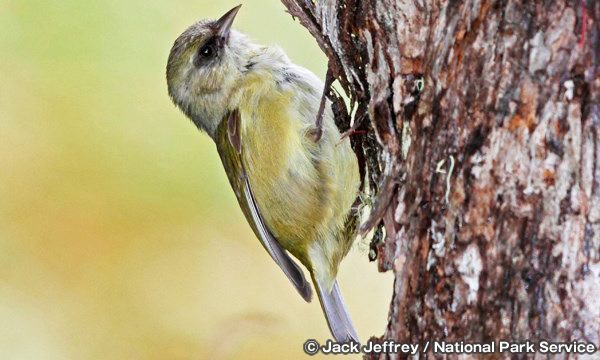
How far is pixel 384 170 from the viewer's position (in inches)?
110

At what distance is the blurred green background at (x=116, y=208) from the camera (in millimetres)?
5215

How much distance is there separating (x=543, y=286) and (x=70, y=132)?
4115 mm

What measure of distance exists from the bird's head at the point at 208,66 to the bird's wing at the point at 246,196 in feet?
0.58

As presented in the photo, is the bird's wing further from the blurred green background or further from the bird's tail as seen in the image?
the blurred green background

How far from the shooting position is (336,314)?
4.16 m

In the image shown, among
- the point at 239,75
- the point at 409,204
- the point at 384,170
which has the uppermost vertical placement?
the point at 239,75

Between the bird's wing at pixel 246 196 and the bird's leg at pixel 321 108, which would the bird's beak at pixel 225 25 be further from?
the bird's leg at pixel 321 108

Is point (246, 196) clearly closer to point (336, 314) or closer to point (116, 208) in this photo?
point (336, 314)

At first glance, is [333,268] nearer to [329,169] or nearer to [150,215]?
[329,169]

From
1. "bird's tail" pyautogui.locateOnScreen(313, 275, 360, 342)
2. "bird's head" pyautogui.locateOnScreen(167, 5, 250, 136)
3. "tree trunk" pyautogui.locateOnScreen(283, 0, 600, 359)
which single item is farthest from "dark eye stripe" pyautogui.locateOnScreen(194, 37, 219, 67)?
"tree trunk" pyautogui.locateOnScreen(283, 0, 600, 359)

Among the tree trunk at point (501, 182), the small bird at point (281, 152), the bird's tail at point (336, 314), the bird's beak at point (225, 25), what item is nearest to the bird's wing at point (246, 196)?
the small bird at point (281, 152)

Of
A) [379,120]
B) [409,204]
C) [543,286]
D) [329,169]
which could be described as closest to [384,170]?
[379,120]

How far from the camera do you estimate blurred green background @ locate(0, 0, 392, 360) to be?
521 cm

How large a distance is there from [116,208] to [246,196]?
54.2 inches
